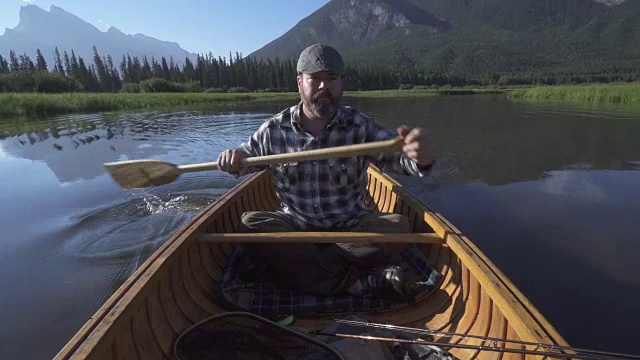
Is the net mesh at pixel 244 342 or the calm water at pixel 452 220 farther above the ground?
the net mesh at pixel 244 342

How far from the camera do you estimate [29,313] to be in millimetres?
3910

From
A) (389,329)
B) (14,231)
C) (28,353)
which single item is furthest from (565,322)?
(14,231)

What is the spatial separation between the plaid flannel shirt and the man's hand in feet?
1.58

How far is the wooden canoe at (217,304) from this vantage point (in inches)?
83.1

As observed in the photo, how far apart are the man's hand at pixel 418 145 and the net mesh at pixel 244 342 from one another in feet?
4.72

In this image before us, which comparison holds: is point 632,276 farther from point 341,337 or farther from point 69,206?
point 69,206

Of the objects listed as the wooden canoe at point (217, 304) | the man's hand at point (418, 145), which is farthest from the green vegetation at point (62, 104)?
the man's hand at point (418, 145)

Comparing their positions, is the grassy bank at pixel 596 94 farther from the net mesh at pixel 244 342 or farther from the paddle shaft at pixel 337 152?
the net mesh at pixel 244 342

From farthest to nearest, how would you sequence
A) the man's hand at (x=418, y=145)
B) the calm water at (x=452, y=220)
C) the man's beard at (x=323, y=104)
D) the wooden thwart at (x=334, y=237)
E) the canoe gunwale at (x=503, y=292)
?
the calm water at (x=452, y=220) → the man's beard at (x=323, y=104) → the wooden thwart at (x=334, y=237) → the man's hand at (x=418, y=145) → the canoe gunwale at (x=503, y=292)

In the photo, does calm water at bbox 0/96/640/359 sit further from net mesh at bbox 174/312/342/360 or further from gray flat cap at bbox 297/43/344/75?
gray flat cap at bbox 297/43/344/75

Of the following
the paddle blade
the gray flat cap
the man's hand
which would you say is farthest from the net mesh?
the paddle blade

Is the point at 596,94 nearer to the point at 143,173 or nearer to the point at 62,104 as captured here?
the point at 143,173

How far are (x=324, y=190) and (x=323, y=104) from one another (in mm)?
773

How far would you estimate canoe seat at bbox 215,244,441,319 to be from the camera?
3318mm
